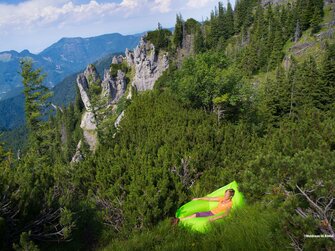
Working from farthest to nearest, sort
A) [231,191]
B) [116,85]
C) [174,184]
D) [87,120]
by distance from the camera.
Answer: [116,85] → [87,120] → [174,184] → [231,191]

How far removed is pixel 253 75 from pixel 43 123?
68587 mm

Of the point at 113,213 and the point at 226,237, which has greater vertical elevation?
the point at 226,237

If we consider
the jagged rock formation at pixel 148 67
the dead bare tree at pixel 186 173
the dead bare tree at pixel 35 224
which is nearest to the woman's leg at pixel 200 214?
the dead bare tree at pixel 186 173

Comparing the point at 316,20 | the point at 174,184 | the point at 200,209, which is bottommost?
the point at 316,20

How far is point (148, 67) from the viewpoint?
328ft

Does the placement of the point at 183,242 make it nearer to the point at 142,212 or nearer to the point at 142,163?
the point at 142,212

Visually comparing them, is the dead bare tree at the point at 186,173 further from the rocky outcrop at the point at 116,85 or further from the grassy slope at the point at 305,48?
the rocky outcrop at the point at 116,85

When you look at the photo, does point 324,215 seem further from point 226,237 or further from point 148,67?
point 148,67

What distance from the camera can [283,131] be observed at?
10711mm

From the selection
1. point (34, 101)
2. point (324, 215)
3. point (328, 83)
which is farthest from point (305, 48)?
point (324, 215)

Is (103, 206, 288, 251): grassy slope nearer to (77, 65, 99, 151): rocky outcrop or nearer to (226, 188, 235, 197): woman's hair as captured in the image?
(226, 188, 235, 197): woman's hair

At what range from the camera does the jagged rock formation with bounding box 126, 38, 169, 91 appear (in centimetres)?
10069

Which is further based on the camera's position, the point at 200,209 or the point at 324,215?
the point at 200,209

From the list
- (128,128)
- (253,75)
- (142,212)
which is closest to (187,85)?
(128,128)
